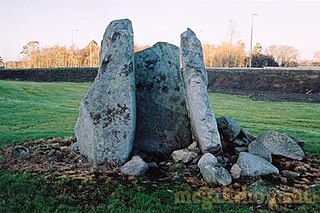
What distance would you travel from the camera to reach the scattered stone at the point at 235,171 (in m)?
6.55

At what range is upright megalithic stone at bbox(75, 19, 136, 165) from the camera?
7250 mm

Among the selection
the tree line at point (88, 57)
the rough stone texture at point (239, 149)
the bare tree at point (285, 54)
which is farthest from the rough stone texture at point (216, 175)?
the bare tree at point (285, 54)

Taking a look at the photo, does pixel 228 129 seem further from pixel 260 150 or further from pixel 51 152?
pixel 51 152

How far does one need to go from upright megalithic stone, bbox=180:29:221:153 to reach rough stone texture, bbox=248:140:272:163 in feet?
2.07

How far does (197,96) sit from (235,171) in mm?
1572

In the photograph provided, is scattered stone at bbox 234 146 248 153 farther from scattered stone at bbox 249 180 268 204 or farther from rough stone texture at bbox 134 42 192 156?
scattered stone at bbox 249 180 268 204

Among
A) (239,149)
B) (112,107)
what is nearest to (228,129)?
(239,149)

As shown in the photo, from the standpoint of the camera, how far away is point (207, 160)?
6.67 metres

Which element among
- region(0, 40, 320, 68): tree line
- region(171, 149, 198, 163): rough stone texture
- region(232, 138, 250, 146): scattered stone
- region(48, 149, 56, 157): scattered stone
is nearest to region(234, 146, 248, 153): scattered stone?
region(232, 138, 250, 146): scattered stone

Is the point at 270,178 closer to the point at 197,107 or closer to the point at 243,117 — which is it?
the point at 197,107

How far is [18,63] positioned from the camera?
6656 cm

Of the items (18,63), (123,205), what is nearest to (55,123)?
(123,205)

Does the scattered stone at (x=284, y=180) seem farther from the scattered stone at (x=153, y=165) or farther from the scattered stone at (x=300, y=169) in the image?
the scattered stone at (x=153, y=165)

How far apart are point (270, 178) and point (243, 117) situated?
1125 centimetres
